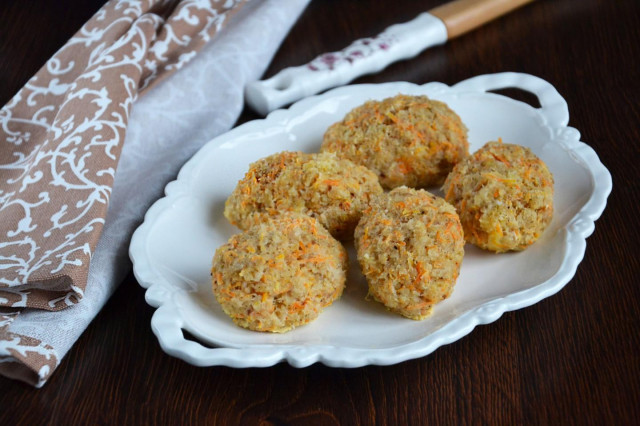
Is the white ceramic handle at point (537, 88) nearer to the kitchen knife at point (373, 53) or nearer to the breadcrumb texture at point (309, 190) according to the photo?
the kitchen knife at point (373, 53)

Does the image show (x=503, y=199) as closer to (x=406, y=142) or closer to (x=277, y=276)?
(x=406, y=142)

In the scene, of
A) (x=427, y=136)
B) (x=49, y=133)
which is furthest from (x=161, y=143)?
(x=427, y=136)

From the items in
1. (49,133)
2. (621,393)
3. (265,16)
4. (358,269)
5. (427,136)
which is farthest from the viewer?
(265,16)

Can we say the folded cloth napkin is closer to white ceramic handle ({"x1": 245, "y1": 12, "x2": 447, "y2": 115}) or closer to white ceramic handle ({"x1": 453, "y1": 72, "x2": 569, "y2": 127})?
white ceramic handle ({"x1": 245, "y1": 12, "x2": 447, "y2": 115})

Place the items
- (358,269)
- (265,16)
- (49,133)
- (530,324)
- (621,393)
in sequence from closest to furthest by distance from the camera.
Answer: (621,393) < (530,324) < (358,269) < (49,133) < (265,16)

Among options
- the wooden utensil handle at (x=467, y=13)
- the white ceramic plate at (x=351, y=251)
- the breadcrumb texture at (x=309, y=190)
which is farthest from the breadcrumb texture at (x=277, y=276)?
the wooden utensil handle at (x=467, y=13)

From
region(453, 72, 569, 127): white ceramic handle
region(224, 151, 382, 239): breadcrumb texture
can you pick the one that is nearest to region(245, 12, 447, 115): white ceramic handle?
region(453, 72, 569, 127): white ceramic handle

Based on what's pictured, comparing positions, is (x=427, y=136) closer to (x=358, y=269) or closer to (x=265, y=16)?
(x=358, y=269)
